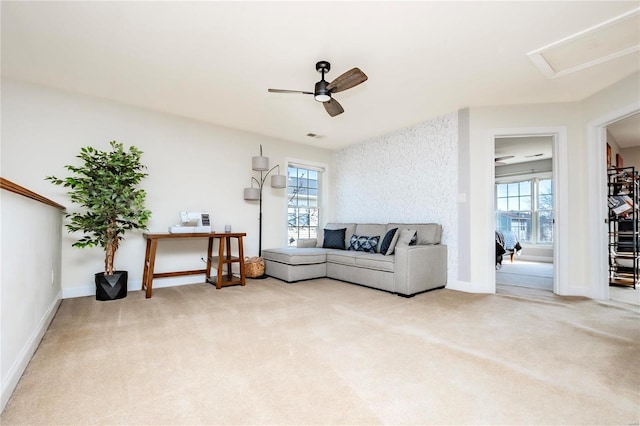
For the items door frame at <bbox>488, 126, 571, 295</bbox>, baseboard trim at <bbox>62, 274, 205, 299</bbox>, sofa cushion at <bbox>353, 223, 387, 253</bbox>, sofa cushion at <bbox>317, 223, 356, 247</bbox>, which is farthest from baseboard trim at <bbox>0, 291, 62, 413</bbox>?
door frame at <bbox>488, 126, 571, 295</bbox>

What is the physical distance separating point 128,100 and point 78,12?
1728mm

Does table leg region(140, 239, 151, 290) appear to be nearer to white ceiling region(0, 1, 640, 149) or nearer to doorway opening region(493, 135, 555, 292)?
white ceiling region(0, 1, 640, 149)

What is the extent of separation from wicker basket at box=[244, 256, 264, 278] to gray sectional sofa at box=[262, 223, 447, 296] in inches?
→ 6.3

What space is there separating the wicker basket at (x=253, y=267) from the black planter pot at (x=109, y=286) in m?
1.68

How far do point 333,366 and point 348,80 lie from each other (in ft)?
7.46

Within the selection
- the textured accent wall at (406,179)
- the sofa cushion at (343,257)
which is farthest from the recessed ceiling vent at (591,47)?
the sofa cushion at (343,257)

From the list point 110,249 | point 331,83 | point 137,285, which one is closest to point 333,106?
point 331,83

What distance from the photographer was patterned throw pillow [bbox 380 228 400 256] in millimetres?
4180

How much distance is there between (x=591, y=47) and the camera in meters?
2.64

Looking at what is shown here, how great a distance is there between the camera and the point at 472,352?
6.69 feet

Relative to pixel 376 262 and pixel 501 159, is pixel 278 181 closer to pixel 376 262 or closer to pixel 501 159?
pixel 376 262

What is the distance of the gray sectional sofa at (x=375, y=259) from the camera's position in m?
3.69

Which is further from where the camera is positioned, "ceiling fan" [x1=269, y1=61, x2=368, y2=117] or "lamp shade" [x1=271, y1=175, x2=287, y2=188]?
"lamp shade" [x1=271, y1=175, x2=287, y2=188]

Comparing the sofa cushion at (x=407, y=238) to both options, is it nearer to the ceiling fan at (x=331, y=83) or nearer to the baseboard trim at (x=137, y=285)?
the ceiling fan at (x=331, y=83)
